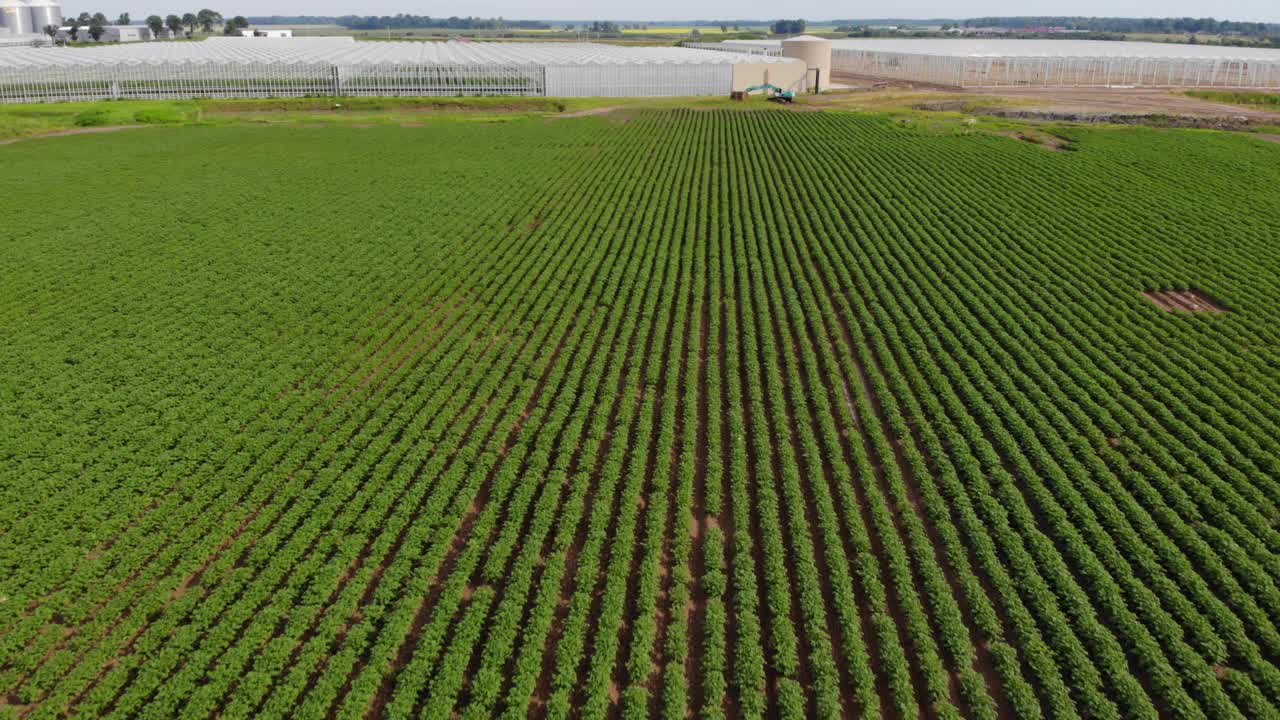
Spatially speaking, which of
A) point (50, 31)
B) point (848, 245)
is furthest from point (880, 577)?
point (50, 31)

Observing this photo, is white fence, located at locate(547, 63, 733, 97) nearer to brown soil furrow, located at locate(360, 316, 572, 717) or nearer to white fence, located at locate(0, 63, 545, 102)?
white fence, located at locate(0, 63, 545, 102)

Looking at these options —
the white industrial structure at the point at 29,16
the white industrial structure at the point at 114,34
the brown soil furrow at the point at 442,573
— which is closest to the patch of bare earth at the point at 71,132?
the brown soil furrow at the point at 442,573

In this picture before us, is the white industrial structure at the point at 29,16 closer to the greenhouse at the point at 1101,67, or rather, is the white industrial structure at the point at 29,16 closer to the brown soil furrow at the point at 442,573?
the greenhouse at the point at 1101,67

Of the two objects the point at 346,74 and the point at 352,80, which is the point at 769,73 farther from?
the point at 346,74

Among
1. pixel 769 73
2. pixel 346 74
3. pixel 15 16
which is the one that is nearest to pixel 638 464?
pixel 346 74

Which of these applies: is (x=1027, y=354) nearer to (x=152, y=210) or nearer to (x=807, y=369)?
(x=807, y=369)

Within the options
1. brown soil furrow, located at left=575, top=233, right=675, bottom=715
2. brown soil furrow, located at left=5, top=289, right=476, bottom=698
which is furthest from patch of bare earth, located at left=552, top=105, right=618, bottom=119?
brown soil furrow, located at left=5, top=289, right=476, bottom=698
